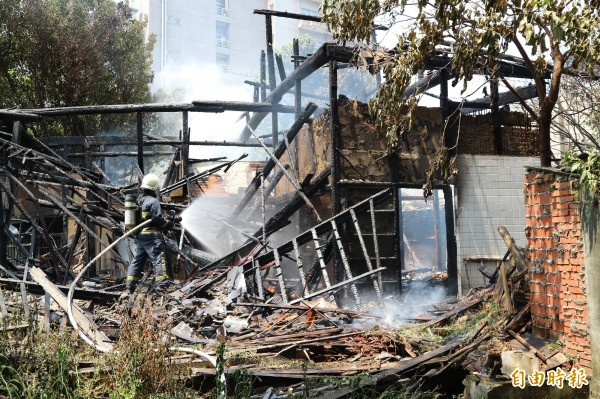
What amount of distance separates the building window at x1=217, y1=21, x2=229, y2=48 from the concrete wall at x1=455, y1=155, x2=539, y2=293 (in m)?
40.2

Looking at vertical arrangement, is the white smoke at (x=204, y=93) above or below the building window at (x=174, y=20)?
below

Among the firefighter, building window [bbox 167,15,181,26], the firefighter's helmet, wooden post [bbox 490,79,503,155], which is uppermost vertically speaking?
building window [bbox 167,15,181,26]

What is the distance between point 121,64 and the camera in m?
24.9

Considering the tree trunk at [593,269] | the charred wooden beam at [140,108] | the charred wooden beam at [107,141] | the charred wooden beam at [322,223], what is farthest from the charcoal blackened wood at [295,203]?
the tree trunk at [593,269]

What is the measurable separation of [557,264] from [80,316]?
655 centimetres

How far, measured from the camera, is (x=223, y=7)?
48.0m

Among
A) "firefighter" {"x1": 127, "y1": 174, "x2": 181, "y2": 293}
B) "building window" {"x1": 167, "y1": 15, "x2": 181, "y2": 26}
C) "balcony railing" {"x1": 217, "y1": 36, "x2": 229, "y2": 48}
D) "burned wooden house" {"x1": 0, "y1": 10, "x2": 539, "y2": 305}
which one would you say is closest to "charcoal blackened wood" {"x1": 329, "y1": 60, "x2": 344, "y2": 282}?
"burned wooden house" {"x1": 0, "y1": 10, "x2": 539, "y2": 305}

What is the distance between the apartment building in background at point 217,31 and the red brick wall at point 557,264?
39.9m

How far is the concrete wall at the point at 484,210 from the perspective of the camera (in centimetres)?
1173

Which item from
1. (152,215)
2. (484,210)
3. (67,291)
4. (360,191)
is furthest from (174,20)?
(67,291)

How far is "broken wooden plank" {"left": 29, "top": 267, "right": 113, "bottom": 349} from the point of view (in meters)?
6.57

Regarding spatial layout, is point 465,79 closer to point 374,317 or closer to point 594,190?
point 594,190

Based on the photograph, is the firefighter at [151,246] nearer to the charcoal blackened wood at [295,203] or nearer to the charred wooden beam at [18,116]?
the charcoal blackened wood at [295,203]

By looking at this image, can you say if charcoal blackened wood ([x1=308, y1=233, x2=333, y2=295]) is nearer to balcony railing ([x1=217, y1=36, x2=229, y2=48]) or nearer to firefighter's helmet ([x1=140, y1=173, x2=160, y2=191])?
firefighter's helmet ([x1=140, y1=173, x2=160, y2=191])
